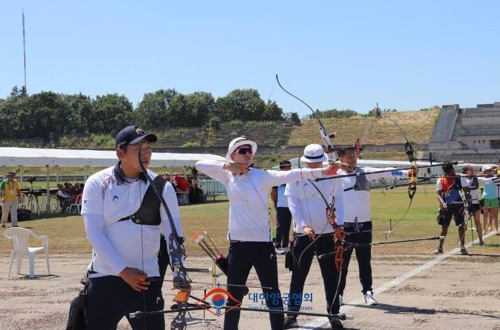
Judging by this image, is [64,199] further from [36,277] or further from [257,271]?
[257,271]

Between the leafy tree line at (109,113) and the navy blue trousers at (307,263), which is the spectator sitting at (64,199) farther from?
the leafy tree line at (109,113)

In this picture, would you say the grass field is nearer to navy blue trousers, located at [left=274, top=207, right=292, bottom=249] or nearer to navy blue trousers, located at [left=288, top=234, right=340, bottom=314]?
navy blue trousers, located at [left=274, top=207, right=292, bottom=249]

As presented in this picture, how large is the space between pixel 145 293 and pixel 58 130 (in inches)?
5108

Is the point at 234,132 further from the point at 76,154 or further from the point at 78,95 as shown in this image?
the point at 76,154

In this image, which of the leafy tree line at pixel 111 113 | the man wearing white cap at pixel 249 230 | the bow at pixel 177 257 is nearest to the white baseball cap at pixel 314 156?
the man wearing white cap at pixel 249 230

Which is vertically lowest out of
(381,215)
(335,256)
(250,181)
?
(381,215)

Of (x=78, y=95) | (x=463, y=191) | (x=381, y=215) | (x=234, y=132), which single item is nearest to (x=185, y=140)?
(x=234, y=132)

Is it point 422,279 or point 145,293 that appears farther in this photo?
point 422,279

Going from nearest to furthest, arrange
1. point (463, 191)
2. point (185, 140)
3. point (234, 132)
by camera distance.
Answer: point (463, 191) < point (234, 132) < point (185, 140)

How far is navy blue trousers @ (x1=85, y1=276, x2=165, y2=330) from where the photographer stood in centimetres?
523

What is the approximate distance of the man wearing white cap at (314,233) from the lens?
8.52m

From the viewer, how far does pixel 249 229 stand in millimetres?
7324

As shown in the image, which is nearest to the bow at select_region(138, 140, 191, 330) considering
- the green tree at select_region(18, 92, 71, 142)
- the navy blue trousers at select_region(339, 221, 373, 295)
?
the navy blue trousers at select_region(339, 221, 373, 295)

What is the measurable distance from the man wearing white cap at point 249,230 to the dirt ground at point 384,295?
53 centimetres
